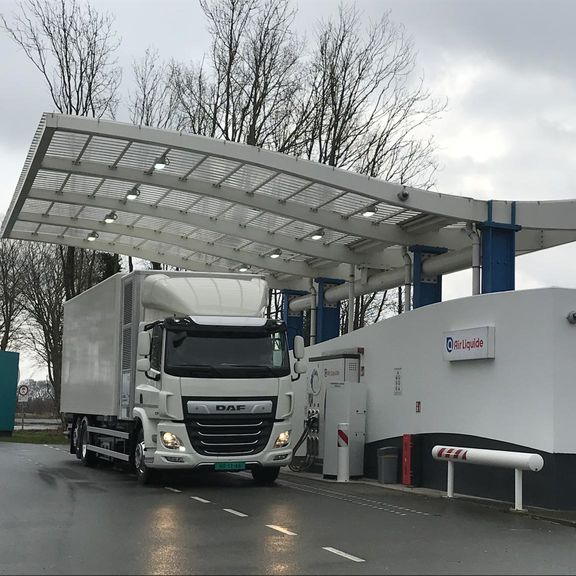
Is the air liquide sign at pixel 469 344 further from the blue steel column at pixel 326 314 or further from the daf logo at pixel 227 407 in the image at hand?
the blue steel column at pixel 326 314

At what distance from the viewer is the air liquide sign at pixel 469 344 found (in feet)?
52.7

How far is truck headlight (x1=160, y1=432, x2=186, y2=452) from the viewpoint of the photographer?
16734 mm

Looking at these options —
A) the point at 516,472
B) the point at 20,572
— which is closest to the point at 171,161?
the point at 516,472

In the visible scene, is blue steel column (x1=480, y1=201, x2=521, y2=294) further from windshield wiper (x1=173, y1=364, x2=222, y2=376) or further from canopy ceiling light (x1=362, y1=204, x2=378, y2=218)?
windshield wiper (x1=173, y1=364, x2=222, y2=376)

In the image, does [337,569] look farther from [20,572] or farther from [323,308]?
[323,308]

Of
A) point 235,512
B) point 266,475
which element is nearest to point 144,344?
point 266,475

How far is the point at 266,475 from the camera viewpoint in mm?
18234

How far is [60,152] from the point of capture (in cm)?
2072

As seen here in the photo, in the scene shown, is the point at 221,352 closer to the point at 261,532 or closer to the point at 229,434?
the point at 229,434

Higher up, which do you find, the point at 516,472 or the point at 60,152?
the point at 60,152

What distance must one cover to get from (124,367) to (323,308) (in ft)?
42.2

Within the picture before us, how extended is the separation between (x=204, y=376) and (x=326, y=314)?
15.0 metres

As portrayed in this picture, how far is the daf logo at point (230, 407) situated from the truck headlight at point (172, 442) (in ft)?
2.83

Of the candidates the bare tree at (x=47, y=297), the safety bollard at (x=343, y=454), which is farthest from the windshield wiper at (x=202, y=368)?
the bare tree at (x=47, y=297)
